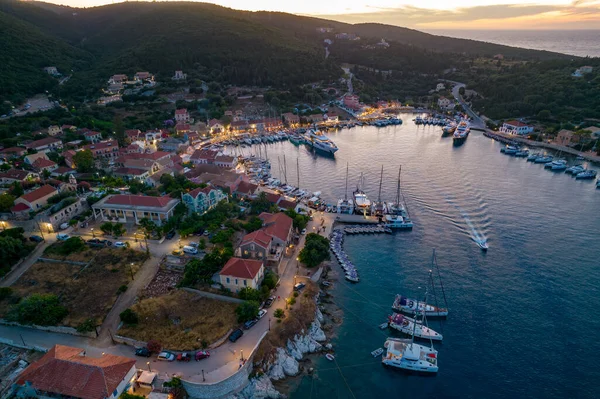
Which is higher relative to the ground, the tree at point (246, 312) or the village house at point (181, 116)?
the village house at point (181, 116)

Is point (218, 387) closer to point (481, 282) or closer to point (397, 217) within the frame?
point (481, 282)

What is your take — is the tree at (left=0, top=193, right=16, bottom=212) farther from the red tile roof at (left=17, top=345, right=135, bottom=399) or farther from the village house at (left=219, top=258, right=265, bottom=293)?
the village house at (left=219, top=258, right=265, bottom=293)

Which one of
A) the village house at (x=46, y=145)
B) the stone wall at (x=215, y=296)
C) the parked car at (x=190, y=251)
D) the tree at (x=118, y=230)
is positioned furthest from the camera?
the village house at (x=46, y=145)

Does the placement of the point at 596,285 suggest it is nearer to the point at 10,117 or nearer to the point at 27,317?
the point at 27,317

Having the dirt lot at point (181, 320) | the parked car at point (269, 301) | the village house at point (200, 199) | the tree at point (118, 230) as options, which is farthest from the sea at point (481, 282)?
the tree at point (118, 230)

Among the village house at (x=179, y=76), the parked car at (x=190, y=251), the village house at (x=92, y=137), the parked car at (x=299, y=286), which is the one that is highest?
the village house at (x=179, y=76)

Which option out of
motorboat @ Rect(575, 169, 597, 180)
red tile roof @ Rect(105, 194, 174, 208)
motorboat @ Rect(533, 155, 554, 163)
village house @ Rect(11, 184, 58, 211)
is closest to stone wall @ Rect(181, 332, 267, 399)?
red tile roof @ Rect(105, 194, 174, 208)

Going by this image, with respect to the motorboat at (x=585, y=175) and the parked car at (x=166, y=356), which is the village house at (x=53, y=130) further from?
the motorboat at (x=585, y=175)

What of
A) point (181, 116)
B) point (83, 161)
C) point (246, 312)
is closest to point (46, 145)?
point (83, 161)
